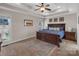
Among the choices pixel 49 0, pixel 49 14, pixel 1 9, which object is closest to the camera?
pixel 1 9

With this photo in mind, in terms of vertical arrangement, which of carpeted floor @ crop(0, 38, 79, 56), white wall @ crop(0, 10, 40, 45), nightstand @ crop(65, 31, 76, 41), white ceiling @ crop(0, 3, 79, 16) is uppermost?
white ceiling @ crop(0, 3, 79, 16)

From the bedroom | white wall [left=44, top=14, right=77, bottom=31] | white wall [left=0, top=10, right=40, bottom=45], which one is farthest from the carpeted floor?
white wall [left=44, top=14, right=77, bottom=31]

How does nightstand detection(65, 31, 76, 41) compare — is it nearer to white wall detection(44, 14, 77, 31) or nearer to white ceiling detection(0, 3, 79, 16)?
white wall detection(44, 14, 77, 31)

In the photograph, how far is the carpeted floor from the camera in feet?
5.82

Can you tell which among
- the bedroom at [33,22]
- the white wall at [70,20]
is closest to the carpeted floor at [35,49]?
the bedroom at [33,22]

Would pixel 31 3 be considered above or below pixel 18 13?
above

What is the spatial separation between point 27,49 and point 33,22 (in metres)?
0.62

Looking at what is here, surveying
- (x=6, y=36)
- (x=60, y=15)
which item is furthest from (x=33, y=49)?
(x=60, y=15)

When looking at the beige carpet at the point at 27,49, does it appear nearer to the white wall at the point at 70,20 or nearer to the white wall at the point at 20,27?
the white wall at the point at 20,27

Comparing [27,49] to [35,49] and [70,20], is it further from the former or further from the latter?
[70,20]

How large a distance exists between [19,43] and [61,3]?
1.25 metres

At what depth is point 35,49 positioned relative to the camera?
73.7 inches

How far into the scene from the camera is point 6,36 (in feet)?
5.83

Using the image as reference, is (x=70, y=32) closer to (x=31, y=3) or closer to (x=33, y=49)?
(x=33, y=49)
